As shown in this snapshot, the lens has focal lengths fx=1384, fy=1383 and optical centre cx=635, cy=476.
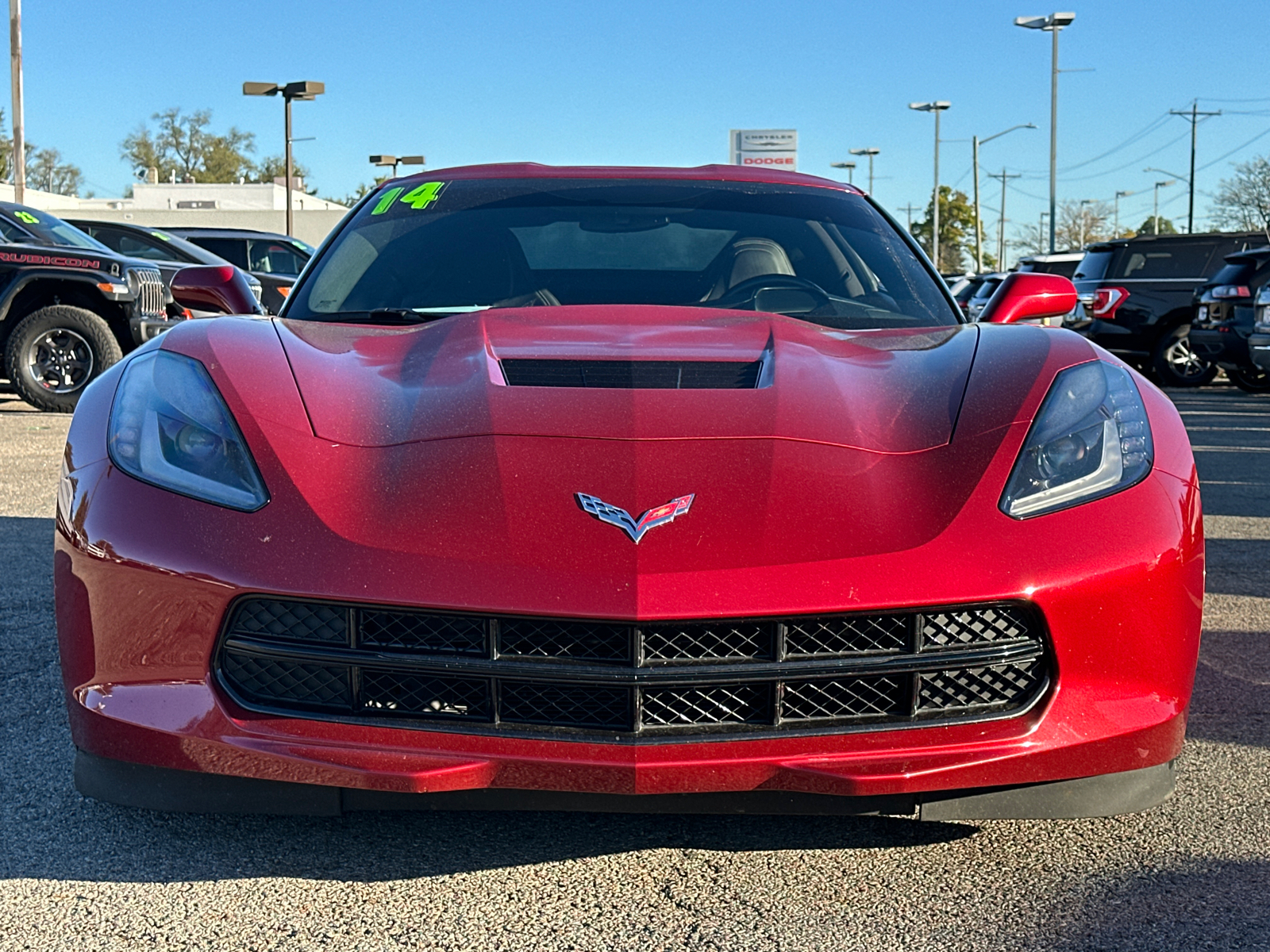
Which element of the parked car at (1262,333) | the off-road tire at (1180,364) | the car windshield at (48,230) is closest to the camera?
the car windshield at (48,230)

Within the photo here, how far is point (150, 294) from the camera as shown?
1114 cm

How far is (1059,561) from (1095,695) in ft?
0.78

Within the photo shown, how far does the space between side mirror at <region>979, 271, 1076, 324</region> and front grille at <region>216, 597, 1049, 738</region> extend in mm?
1655

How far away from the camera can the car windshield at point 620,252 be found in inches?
138

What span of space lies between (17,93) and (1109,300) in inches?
745

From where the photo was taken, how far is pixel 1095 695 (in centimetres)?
226

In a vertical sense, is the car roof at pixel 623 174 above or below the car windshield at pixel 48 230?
below

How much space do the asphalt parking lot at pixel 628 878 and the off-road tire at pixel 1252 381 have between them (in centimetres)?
1368

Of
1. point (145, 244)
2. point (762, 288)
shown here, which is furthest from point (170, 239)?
point (762, 288)

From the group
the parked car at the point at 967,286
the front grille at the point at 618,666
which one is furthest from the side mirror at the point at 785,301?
the parked car at the point at 967,286

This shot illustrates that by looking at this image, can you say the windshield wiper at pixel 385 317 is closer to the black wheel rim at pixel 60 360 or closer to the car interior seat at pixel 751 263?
the car interior seat at pixel 751 263

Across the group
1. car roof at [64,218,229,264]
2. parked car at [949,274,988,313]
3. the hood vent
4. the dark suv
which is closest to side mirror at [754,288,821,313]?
the hood vent

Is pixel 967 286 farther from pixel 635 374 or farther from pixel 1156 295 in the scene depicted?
pixel 635 374

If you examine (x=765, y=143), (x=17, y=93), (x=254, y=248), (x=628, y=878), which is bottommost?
(x=628, y=878)
